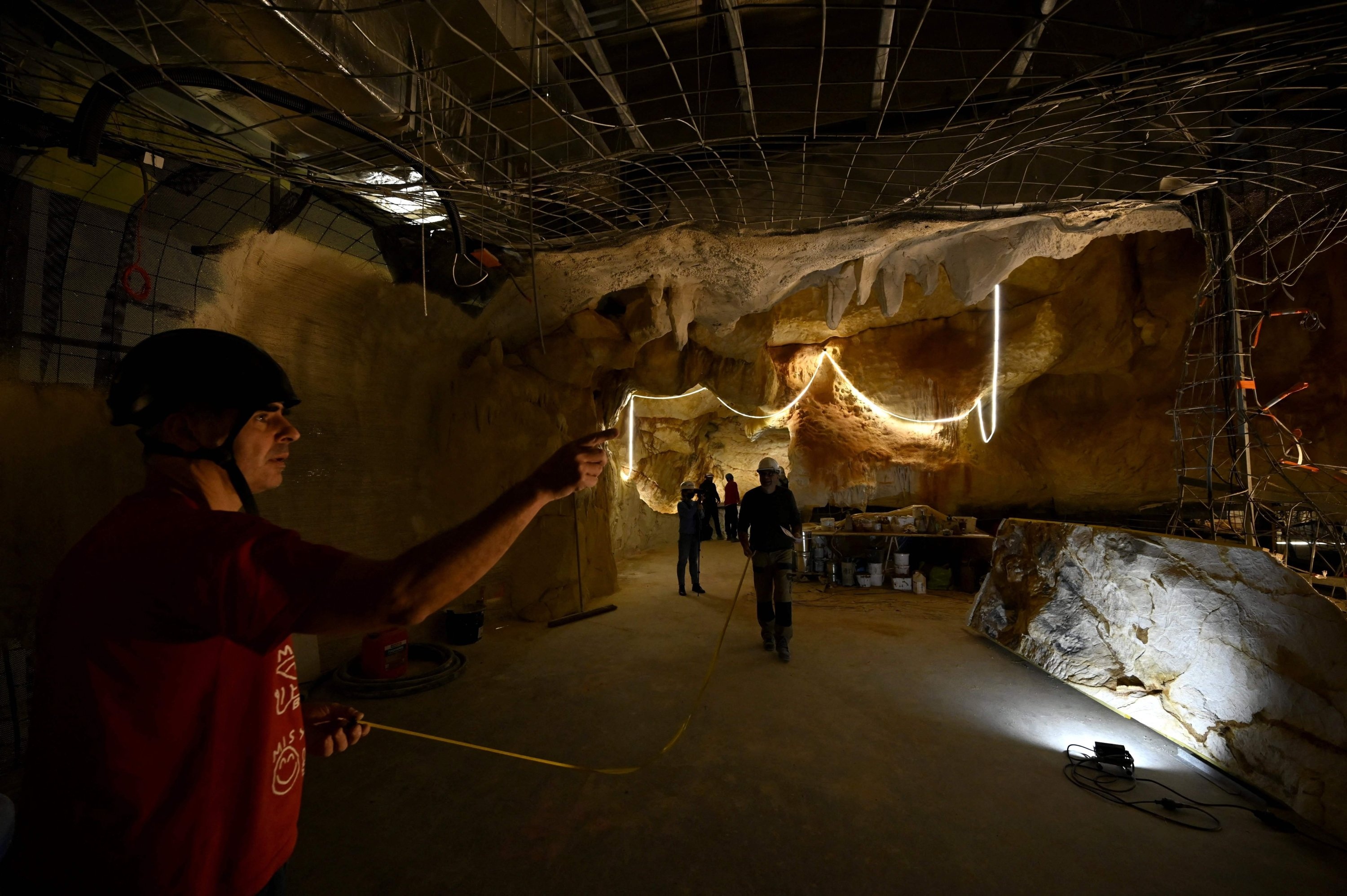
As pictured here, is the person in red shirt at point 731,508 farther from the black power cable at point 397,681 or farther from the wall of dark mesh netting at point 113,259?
the wall of dark mesh netting at point 113,259

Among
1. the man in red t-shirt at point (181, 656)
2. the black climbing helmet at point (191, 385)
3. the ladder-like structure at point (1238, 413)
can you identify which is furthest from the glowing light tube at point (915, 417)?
the man in red t-shirt at point (181, 656)

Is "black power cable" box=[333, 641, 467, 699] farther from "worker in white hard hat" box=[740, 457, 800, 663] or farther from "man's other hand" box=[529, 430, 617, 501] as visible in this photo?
"man's other hand" box=[529, 430, 617, 501]

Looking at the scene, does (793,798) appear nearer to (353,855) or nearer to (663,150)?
Result: (353,855)

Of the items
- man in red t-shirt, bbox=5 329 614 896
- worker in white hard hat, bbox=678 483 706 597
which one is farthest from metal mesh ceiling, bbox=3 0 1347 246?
worker in white hard hat, bbox=678 483 706 597

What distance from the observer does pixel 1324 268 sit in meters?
6.67

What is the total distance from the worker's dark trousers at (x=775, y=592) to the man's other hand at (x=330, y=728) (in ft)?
12.2

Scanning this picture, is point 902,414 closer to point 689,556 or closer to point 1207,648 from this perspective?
point 689,556

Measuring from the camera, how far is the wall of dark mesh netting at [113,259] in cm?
287

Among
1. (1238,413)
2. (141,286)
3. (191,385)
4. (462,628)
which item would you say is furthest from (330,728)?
(1238,413)

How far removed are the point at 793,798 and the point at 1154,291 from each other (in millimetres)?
8478

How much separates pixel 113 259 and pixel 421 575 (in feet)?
12.8

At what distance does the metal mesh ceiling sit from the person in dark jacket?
7601 millimetres

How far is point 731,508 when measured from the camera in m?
12.4

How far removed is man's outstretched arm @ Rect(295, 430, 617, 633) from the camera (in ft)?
2.74
